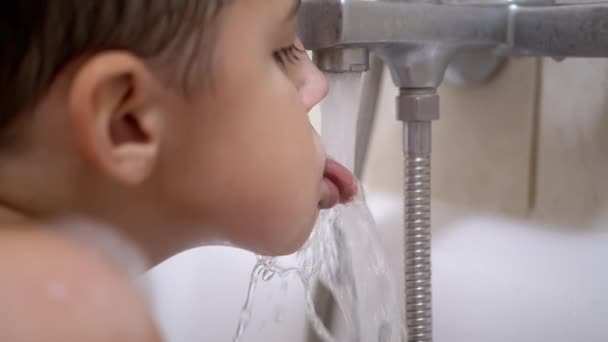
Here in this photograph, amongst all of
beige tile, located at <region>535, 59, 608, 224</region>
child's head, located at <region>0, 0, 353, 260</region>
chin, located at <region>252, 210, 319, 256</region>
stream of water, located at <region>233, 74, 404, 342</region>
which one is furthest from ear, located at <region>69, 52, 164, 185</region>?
beige tile, located at <region>535, 59, 608, 224</region>

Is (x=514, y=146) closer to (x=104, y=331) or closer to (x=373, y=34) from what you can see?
(x=373, y=34)

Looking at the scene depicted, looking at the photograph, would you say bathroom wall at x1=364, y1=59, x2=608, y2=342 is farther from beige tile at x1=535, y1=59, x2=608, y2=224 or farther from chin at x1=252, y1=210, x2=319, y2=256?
chin at x1=252, y1=210, x2=319, y2=256

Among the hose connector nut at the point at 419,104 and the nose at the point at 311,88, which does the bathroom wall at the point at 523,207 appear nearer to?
the hose connector nut at the point at 419,104

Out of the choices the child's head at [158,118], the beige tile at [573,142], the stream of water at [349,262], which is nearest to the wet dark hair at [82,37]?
the child's head at [158,118]

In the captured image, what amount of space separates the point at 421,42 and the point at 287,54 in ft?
0.57

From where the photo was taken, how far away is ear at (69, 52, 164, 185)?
1.25 feet

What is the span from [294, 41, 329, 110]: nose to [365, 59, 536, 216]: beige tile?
315mm

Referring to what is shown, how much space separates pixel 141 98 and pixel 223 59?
0.05 metres

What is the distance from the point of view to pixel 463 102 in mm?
821

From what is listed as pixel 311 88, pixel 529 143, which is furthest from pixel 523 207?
pixel 311 88

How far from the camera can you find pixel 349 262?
726 millimetres

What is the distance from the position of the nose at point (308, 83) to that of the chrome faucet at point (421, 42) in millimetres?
51

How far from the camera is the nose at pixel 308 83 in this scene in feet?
1.68

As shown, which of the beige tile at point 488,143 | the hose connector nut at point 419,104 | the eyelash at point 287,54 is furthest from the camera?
the beige tile at point 488,143
